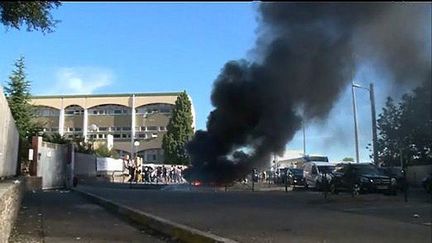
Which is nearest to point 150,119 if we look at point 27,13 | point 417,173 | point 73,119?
point 73,119

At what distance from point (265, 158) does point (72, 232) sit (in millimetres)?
19084

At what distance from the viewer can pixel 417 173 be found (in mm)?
33250

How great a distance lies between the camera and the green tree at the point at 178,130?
64688 millimetres

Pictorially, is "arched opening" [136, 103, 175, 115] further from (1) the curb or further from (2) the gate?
(1) the curb

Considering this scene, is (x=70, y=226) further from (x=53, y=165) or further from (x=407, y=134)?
(x=407, y=134)

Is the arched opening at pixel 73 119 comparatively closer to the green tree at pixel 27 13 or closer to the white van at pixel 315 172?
the white van at pixel 315 172

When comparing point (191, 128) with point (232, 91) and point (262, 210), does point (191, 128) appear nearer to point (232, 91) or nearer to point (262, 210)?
point (232, 91)

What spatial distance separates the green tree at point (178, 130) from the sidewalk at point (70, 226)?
4872 centimetres

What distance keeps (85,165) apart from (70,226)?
24.0m

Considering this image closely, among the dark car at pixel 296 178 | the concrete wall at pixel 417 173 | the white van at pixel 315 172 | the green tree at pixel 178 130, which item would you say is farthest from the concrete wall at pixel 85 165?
the green tree at pixel 178 130

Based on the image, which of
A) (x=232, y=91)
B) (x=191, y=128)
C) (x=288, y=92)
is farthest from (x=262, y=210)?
(x=191, y=128)

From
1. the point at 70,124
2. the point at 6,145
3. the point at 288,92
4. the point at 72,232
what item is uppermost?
the point at 70,124

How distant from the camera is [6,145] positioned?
11562 mm

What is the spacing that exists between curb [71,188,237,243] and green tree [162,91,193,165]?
160 feet
